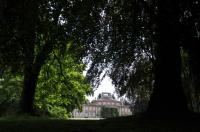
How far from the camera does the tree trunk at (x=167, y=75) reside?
19270 mm

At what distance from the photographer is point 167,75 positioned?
19859 millimetres

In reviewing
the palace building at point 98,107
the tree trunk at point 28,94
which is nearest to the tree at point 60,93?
the tree trunk at point 28,94

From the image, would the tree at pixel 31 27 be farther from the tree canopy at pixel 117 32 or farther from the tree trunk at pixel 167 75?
the tree trunk at pixel 167 75

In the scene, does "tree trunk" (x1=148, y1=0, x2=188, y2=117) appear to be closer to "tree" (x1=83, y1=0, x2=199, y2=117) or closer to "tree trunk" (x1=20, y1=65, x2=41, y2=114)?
"tree" (x1=83, y1=0, x2=199, y2=117)

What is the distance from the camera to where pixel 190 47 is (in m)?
20.6

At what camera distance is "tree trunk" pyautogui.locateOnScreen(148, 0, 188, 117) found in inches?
759

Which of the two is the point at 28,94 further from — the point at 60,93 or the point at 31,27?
the point at 60,93

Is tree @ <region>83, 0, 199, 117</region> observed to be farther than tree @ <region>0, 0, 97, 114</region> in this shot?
Yes

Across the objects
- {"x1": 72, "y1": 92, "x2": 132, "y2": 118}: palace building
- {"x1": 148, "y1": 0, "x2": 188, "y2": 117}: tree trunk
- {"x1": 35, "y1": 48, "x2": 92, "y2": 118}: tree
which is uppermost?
{"x1": 72, "y1": 92, "x2": 132, "y2": 118}: palace building

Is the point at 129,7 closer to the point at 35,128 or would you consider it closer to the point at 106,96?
the point at 35,128

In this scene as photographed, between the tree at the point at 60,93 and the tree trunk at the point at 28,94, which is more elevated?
the tree at the point at 60,93

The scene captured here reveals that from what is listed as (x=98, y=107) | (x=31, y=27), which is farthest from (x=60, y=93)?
(x=98, y=107)

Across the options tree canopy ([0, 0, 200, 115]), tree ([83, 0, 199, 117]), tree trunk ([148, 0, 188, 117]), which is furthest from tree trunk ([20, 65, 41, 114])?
tree trunk ([148, 0, 188, 117])

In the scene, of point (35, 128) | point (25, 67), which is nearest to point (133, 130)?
point (35, 128)
